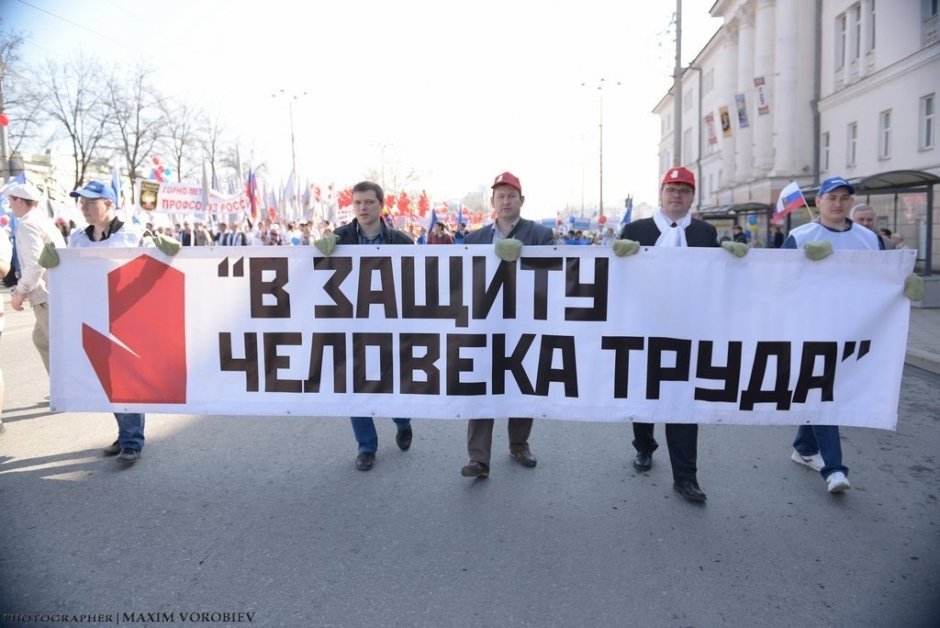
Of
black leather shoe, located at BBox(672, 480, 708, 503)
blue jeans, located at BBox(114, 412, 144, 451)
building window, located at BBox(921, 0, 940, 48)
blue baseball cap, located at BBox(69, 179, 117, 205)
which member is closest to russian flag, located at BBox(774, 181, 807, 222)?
black leather shoe, located at BBox(672, 480, 708, 503)

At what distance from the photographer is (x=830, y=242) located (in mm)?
4066

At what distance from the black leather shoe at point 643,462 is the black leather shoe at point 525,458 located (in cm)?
70

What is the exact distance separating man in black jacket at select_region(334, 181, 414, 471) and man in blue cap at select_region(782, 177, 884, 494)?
2687 millimetres

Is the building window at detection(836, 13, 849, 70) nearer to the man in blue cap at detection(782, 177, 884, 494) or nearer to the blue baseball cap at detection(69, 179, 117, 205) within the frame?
the man in blue cap at detection(782, 177, 884, 494)

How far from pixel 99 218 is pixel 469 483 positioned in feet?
10.4

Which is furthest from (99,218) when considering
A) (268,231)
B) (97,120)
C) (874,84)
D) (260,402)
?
(97,120)

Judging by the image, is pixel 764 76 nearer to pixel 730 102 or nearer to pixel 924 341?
pixel 730 102

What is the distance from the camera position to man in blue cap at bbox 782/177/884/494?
4.16 meters

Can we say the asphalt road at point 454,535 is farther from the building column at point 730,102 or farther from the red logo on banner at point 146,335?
the building column at point 730,102

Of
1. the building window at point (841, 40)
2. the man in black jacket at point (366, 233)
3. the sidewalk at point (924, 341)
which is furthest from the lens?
the building window at point (841, 40)

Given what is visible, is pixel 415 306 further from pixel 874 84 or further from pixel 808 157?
pixel 808 157

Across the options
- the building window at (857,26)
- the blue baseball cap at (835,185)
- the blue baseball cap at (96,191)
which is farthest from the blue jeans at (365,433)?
the building window at (857,26)

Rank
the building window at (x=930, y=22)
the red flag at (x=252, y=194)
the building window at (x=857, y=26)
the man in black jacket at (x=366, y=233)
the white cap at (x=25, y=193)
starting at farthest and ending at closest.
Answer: the red flag at (x=252, y=194) < the building window at (x=857, y=26) < the building window at (x=930, y=22) < the white cap at (x=25, y=193) < the man in black jacket at (x=366, y=233)

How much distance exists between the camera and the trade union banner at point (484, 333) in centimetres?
400
